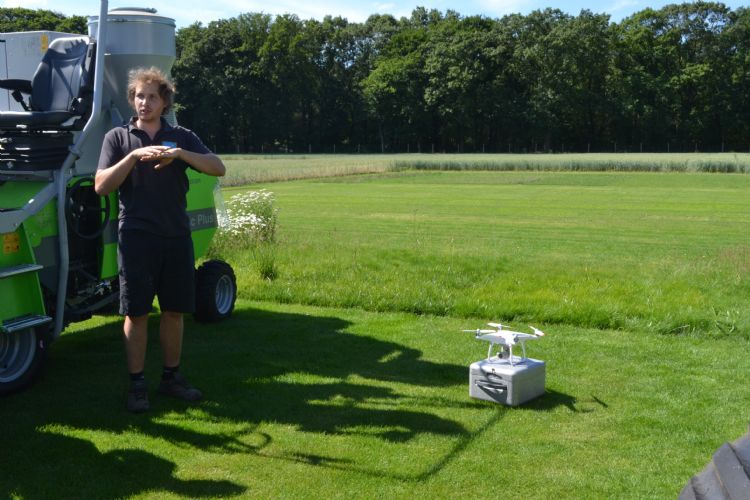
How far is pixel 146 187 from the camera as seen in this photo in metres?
5.42

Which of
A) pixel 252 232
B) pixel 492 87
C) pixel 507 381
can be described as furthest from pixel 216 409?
pixel 492 87

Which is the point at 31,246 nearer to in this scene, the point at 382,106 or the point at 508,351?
the point at 508,351

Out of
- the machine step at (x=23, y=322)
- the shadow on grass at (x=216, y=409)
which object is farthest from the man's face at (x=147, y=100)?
the shadow on grass at (x=216, y=409)

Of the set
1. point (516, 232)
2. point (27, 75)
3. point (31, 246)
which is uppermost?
point (27, 75)

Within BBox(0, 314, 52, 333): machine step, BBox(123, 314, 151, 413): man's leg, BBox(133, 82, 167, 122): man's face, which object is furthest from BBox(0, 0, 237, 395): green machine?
BBox(133, 82, 167, 122): man's face

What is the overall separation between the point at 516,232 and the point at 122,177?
17.2m

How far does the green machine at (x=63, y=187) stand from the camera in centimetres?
573

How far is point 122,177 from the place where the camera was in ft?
17.2

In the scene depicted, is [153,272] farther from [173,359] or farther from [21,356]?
[21,356]

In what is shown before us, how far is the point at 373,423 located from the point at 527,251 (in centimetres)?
1192

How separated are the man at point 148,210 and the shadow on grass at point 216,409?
0.48m

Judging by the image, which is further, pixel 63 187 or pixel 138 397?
pixel 63 187

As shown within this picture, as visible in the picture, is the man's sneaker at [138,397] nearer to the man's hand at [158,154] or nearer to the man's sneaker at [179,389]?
the man's sneaker at [179,389]

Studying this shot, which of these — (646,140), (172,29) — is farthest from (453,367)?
(646,140)
